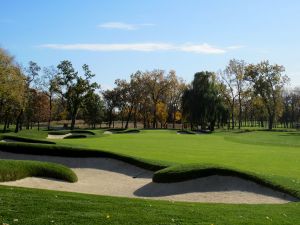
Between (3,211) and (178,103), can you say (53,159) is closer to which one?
(3,211)

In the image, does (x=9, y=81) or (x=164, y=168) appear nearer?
(x=164, y=168)

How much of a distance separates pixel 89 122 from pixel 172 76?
24.4 meters

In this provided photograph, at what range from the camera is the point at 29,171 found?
18.6m

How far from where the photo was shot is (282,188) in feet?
51.3

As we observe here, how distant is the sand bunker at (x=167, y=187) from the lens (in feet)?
52.5

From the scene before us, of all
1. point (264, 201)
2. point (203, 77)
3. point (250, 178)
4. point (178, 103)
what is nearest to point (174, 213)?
point (264, 201)

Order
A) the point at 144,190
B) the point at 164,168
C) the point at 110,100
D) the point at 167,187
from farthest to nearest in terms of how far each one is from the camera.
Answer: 1. the point at 110,100
2. the point at 164,168
3. the point at 144,190
4. the point at 167,187

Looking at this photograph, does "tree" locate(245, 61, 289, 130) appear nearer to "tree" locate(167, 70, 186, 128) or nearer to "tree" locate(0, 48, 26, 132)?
"tree" locate(167, 70, 186, 128)

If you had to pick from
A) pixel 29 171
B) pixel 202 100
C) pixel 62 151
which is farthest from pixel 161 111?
pixel 29 171

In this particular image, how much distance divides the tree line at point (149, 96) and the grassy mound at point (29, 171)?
41.6 metres

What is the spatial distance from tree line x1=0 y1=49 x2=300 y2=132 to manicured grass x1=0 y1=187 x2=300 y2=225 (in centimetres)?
5021

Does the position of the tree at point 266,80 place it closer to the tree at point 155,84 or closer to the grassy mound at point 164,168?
the tree at point 155,84

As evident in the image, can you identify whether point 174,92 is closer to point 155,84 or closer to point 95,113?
point 155,84

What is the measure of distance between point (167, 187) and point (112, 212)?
324 inches
